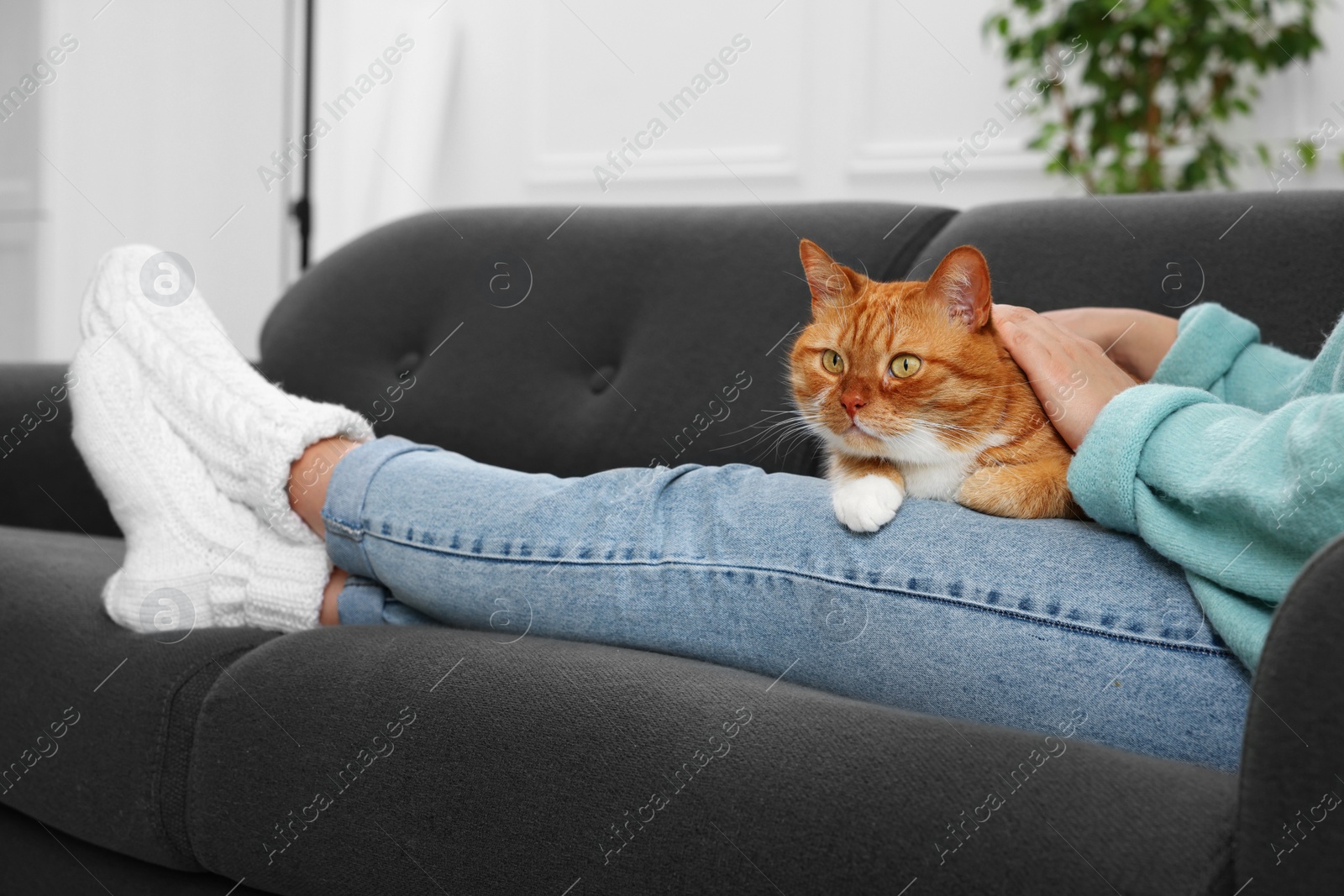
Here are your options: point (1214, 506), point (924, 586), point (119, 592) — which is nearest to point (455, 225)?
point (119, 592)

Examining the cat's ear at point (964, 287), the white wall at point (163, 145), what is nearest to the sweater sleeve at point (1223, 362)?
the cat's ear at point (964, 287)

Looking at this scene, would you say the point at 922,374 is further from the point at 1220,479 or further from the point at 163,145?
the point at 163,145

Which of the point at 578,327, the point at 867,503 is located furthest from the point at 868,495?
the point at 578,327

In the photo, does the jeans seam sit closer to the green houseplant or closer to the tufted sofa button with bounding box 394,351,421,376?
the tufted sofa button with bounding box 394,351,421,376

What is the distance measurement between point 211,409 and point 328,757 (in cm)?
43

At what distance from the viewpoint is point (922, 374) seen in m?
0.90

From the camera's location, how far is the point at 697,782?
2.30 ft

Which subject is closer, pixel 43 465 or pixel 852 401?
pixel 852 401

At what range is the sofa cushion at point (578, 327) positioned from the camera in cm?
138

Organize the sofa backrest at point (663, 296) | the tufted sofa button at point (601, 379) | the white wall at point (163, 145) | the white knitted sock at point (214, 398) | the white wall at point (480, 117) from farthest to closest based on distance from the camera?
the white wall at point (163, 145)
the white wall at point (480, 117)
the tufted sofa button at point (601, 379)
the sofa backrest at point (663, 296)
the white knitted sock at point (214, 398)

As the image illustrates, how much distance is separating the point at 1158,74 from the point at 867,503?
6.68 feet

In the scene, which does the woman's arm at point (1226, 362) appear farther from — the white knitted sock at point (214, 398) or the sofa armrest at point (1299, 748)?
the white knitted sock at point (214, 398)

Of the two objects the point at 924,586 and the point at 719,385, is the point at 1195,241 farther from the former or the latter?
the point at 924,586

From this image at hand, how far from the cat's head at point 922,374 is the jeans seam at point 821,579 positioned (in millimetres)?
165
